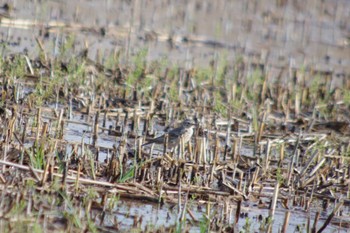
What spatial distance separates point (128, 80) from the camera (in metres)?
13.3

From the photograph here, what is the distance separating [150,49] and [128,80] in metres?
3.93

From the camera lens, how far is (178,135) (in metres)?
10.9

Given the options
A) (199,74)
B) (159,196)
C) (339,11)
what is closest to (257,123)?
(199,74)

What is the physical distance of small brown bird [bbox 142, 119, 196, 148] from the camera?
35.5ft

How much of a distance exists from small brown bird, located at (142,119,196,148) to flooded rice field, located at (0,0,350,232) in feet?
0.07

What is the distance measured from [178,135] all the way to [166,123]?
4.35ft

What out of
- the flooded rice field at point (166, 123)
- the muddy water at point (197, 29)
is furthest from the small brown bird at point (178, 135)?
the muddy water at point (197, 29)

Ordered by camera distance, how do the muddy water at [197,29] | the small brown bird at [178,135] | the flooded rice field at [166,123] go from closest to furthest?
1. the flooded rice field at [166,123]
2. the small brown bird at [178,135]
3. the muddy water at [197,29]

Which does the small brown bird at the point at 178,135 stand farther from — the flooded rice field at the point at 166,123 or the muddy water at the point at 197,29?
the muddy water at the point at 197,29

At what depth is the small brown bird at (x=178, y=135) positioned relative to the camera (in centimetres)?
1081

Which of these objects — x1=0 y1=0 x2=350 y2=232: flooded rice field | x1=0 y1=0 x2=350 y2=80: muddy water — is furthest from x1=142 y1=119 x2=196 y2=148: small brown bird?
x1=0 y1=0 x2=350 y2=80: muddy water

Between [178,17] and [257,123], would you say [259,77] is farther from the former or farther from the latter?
[178,17]

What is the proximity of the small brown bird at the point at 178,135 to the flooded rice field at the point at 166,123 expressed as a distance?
2 cm

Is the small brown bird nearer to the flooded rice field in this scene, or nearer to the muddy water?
the flooded rice field
